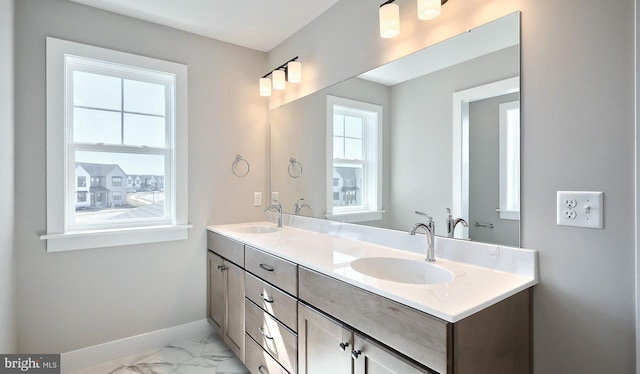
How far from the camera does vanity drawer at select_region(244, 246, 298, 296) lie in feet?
4.92

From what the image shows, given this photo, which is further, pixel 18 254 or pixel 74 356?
pixel 74 356

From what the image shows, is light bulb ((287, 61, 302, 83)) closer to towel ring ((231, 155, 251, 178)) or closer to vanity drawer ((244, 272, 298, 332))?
towel ring ((231, 155, 251, 178))

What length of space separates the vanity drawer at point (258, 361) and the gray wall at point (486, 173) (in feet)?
3.84

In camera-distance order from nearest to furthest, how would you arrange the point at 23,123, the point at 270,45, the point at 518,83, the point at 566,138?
the point at 566,138, the point at 518,83, the point at 23,123, the point at 270,45

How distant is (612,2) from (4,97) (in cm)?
269

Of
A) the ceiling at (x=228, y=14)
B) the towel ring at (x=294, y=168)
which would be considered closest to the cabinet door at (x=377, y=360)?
the towel ring at (x=294, y=168)

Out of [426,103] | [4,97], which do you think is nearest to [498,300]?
[426,103]

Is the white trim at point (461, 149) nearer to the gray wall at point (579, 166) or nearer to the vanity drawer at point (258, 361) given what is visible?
the gray wall at point (579, 166)

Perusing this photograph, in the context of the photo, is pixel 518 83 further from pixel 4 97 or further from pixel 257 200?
pixel 4 97

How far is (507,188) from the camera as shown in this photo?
50.1 inches

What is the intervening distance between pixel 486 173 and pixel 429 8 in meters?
0.76

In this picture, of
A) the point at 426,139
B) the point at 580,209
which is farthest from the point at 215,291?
the point at 580,209

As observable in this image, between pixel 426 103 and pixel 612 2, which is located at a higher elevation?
pixel 612 2

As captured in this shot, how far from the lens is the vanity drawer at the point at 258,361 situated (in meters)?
1.64
